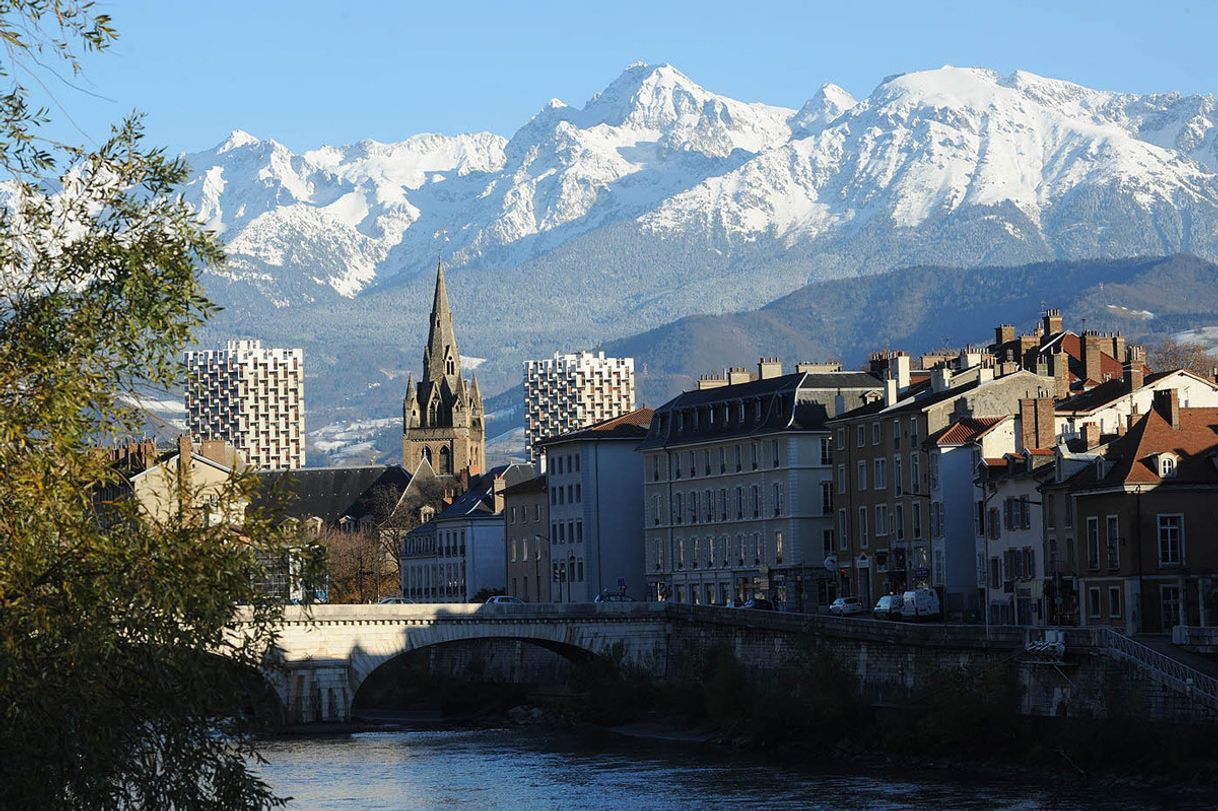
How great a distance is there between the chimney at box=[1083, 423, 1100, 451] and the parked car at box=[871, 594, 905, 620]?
40.9ft

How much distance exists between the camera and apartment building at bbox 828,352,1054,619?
98062 millimetres

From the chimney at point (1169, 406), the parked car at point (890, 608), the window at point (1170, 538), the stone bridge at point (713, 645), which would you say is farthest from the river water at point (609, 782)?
the chimney at point (1169, 406)

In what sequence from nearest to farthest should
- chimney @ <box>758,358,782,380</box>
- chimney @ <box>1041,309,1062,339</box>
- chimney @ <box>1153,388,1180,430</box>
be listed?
1. chimney @ <box>1153,388,1180,430</box>
2. chimney @ <box>1041,309,1062,339</box>
3. chimney @ <box>758,358,782,380</box>

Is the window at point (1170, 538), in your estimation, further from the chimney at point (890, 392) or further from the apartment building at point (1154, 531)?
the chimney at point (890, 392)

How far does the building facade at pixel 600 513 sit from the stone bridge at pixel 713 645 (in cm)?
2811

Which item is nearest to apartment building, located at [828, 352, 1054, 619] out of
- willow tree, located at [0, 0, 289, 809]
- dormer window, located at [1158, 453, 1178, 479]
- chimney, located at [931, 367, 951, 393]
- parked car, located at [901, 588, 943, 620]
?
chimney, located at [931, 367, 951, 393]

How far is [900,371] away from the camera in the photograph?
371ft

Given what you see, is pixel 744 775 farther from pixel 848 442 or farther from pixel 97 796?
pixel 97 796

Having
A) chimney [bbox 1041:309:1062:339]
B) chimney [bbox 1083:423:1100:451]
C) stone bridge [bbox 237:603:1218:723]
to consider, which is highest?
chimney [bbox 1041:309:1062:339]

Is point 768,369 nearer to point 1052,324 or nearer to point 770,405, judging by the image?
point 1052,324

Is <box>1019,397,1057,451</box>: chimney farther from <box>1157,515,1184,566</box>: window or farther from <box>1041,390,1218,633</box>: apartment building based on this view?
<box>1157,515,1184,566</box>: window

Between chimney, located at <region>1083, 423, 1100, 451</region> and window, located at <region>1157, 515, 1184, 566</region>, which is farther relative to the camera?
chimney, located at <region>1083, 423, 1100, 451</region>

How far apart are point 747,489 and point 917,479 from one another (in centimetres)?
2138

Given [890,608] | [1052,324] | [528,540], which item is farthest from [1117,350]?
[890,608]
